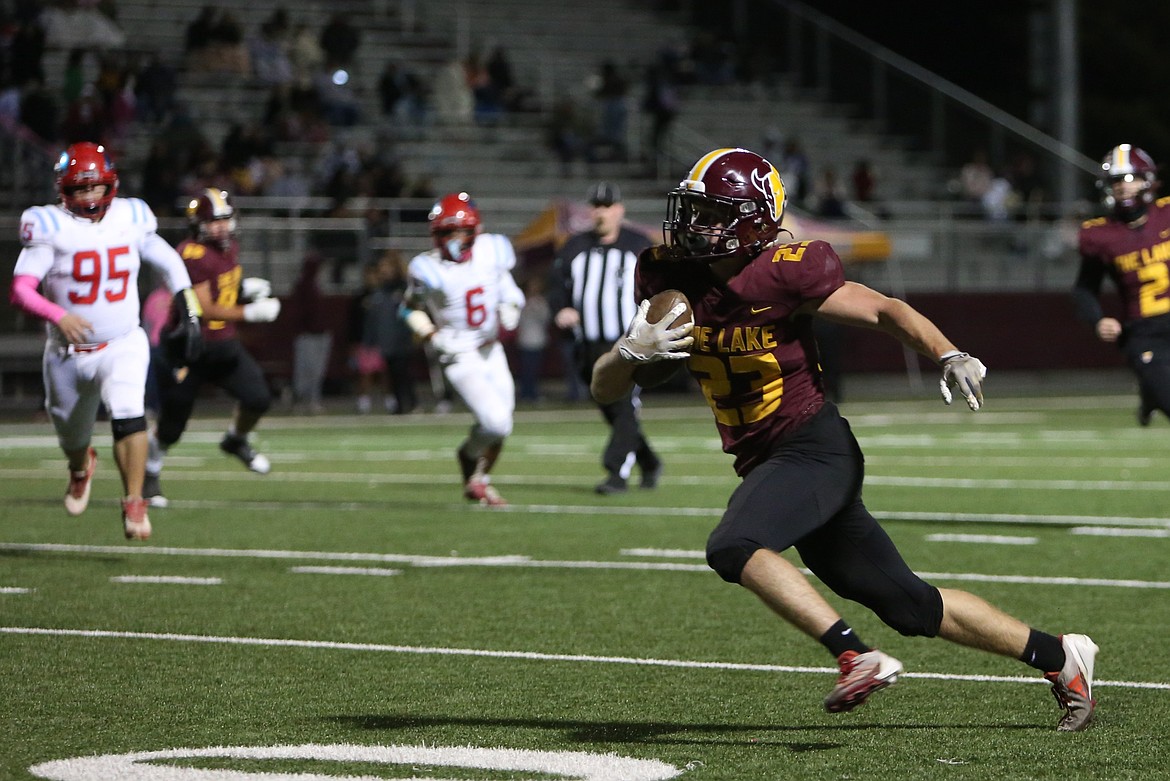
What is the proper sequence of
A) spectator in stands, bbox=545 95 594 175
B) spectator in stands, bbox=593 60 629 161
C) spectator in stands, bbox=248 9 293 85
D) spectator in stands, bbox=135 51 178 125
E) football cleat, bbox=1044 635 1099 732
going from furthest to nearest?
1. spectator in stands, bbox=593 60 629 161
2. spectator in stands, bbox=545 95 594 175
3. spectator in stands, bbox=248 9 293 85
4. spectator in stands, bbox=135 51 178 125
5. football cleat, bbox=1044 635 1099 732

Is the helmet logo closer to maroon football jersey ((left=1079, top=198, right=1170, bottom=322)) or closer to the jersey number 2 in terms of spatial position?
the jersey number 2

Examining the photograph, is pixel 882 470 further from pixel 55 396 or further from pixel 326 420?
pixel 326 420

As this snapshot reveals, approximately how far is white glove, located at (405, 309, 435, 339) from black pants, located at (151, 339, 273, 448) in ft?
3.61

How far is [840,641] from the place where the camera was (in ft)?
13.5

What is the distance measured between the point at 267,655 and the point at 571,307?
5740 millimetres

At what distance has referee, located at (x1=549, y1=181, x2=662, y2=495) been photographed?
1067cm

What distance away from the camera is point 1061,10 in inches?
1009

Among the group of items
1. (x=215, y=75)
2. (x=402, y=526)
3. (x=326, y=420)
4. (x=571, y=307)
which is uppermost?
(x=215, y=75)

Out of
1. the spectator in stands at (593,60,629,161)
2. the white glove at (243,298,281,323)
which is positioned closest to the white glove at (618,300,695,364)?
the white glove at (243,298,281,323)

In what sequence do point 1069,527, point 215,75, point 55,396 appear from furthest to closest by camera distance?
point 215,75 → point 1069,527 → point 55,396

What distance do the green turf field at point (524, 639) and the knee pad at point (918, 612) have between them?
26 cm

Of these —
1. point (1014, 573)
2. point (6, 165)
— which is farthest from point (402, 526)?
point (6, 165)

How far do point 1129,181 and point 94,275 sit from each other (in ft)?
15.5

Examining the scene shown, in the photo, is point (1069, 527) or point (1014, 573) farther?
point (1069, 527)
